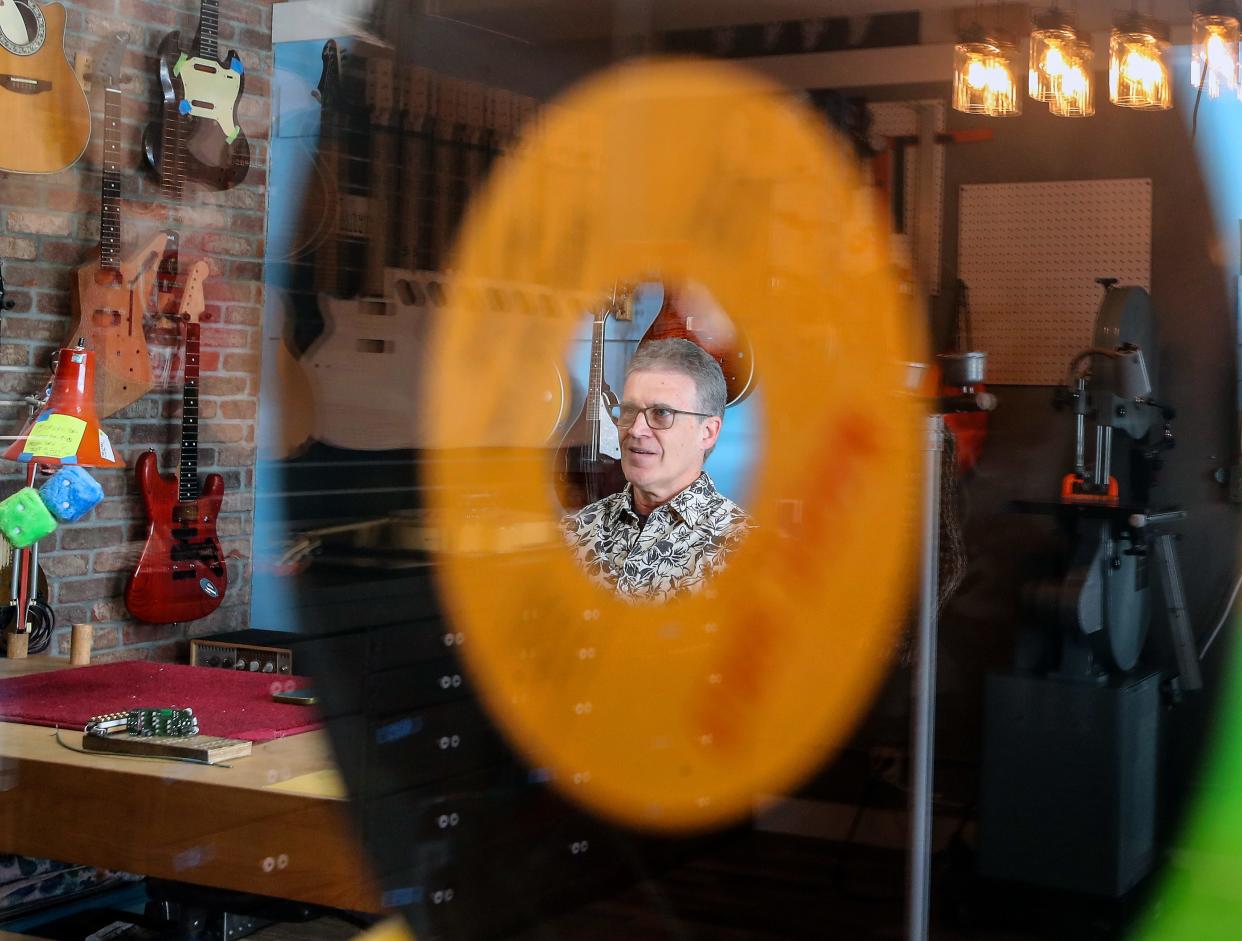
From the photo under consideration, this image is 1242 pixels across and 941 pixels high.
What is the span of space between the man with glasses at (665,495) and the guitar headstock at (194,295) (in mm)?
1017

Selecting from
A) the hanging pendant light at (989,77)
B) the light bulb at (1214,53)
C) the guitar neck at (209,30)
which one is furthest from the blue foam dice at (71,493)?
the light bulb at (1214,53)

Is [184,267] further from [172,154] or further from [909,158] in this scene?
[909,158]

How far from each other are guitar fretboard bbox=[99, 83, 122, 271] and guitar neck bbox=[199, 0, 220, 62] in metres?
0.19

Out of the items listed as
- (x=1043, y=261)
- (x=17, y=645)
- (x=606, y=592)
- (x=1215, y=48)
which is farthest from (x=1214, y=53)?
(x=17, y=645)

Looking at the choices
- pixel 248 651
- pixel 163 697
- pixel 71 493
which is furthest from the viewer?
pixel 248 651

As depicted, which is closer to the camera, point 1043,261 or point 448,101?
point 1043,261

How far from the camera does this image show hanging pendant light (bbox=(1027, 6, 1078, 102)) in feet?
4.91

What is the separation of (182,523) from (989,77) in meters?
1.65

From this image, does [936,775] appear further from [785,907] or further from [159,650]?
[159,650]

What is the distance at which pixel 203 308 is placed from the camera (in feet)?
7.98

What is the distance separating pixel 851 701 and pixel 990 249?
1.90 feet

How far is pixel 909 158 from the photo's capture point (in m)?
1.56

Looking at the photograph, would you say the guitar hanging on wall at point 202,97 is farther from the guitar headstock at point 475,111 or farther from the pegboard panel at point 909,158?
the pegboard panel at point 909,158

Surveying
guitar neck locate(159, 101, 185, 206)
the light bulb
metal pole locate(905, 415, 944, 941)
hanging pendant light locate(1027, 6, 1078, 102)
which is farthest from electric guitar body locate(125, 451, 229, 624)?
the light bulb
